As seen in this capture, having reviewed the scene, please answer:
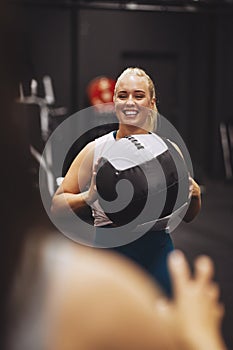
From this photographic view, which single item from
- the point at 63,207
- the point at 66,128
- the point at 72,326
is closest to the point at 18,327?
the point at 72,326

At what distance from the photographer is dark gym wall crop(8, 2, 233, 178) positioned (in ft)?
20.0

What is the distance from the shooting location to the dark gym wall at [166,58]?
6094mm

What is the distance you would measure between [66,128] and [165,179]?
0.18 metres

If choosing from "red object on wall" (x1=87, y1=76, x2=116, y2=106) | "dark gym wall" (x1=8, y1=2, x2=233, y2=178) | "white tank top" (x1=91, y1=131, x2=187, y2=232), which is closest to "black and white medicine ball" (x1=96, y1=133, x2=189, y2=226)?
"white tank top" (x1=91, y1=131, x2=187, y2=232)

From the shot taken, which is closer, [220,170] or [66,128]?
[66,128]

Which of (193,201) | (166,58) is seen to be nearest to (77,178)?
(193,201)

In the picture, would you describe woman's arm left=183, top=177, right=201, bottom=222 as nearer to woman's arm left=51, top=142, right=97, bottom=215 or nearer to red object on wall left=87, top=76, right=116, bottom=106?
woman's arm left=51, top=142, right=97, bottom=215

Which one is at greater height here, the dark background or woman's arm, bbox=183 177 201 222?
woman's arm, bbox=183 177 201 222

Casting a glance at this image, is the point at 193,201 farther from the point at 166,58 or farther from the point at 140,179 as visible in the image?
the point at 166,58

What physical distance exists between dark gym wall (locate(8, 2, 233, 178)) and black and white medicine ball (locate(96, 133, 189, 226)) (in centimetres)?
527

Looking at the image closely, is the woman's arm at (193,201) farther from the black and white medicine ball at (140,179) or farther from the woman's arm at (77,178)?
the woman's arm at (77,178)

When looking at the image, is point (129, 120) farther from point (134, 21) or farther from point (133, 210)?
point (134, 21)

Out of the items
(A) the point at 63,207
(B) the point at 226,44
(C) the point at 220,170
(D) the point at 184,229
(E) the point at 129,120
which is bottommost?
(C) the point at 220,170

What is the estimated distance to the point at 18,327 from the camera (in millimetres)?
280
